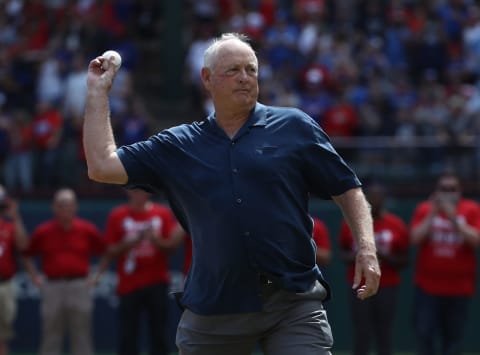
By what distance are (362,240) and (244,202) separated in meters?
0.57

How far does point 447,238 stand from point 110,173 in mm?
7501

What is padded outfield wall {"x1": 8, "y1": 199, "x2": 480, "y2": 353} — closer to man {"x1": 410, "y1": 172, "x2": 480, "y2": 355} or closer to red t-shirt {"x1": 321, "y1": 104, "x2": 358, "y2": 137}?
red t-shirt {"x1": 321, "y1": 104, "x2": 358, "y2": 137}

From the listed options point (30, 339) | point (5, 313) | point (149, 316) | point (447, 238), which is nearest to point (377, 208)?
point (447, 238)

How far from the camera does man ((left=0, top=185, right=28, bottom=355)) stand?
12617mm

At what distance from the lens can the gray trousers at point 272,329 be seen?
5.20 meters

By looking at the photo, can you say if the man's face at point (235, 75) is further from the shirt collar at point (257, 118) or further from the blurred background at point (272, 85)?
the blurred background at point (272, 85)

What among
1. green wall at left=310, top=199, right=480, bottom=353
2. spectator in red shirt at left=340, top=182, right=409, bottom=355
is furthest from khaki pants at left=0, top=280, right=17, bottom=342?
A: green wall at left=310, top=199, right=480, bottom=353

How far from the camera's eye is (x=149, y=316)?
12.3 metres

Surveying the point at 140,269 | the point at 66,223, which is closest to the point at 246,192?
the point at 140,269

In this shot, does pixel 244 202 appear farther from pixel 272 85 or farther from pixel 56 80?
pixel 56 80

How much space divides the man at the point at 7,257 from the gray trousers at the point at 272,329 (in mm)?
7666

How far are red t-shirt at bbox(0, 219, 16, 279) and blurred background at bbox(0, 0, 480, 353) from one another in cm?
211

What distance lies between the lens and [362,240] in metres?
5.14

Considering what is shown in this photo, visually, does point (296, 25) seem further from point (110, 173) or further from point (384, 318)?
point (110, 173)
